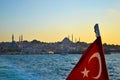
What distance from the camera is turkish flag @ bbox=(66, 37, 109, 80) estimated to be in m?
6.29

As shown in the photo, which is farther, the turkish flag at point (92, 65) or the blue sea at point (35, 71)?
the blue sea at point (35, 71)

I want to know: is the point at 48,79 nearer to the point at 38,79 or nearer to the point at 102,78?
the point at 38,79

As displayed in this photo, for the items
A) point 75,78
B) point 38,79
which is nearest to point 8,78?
point 38,79

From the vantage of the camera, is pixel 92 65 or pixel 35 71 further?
pixel 35 71

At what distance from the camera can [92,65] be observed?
20.8 ft

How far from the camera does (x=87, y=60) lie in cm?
635

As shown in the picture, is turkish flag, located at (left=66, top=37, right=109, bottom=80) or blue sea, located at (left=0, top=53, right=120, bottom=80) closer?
turkish flag, located at (left=66, top=37, right=109, bottom=80)

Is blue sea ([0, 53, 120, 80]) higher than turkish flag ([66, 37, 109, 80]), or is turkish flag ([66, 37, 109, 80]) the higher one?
turkish flag ([66, 37, 109, 80])

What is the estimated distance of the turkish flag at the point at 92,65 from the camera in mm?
6289

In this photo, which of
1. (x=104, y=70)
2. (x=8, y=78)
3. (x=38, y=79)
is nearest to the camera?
(x=104, y=70)

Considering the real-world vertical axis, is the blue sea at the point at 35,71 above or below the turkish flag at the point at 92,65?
below

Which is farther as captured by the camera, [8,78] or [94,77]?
[8,78]

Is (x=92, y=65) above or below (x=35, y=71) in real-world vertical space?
above

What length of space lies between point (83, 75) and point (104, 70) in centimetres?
41
